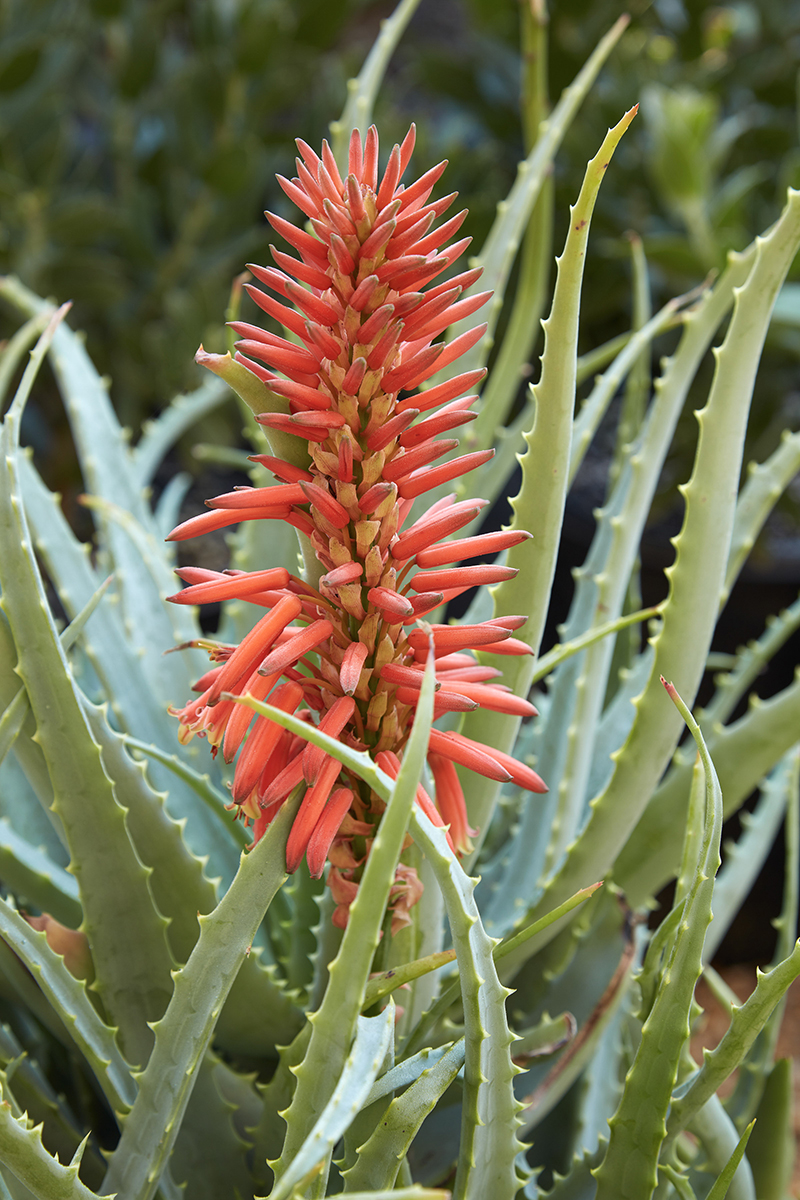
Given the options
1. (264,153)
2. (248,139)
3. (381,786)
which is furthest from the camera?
(264,153)

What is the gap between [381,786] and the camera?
0.27 meters

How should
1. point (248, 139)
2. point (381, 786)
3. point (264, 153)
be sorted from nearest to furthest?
1. point (381, 786)
2. point (248, 139)
3. point (264, 153)

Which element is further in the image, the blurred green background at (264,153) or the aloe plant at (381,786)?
the blurred green background at (264,153)

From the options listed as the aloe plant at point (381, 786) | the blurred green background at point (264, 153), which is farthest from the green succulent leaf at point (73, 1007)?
the blurred green background at point (264, 153)

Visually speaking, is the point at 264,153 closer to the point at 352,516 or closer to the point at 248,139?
the point at 248,139

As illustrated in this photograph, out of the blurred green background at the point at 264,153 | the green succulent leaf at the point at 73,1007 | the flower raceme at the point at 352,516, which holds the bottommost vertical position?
the green succulent leaf at the point at 73,1007

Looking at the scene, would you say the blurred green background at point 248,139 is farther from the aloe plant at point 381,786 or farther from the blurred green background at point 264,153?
the aloe plant at point 381,786

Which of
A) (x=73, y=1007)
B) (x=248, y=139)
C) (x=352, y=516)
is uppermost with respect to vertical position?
(x=248, y=139)

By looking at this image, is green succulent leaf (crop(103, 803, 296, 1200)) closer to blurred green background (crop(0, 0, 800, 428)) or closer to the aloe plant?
the aloe plant

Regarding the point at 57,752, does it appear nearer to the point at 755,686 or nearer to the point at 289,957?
the point at 289,957

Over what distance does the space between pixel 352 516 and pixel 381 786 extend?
0.09 metres

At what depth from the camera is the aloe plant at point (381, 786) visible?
305 mm

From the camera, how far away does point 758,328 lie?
41 centimetres

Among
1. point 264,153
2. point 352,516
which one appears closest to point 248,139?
point 264,153
